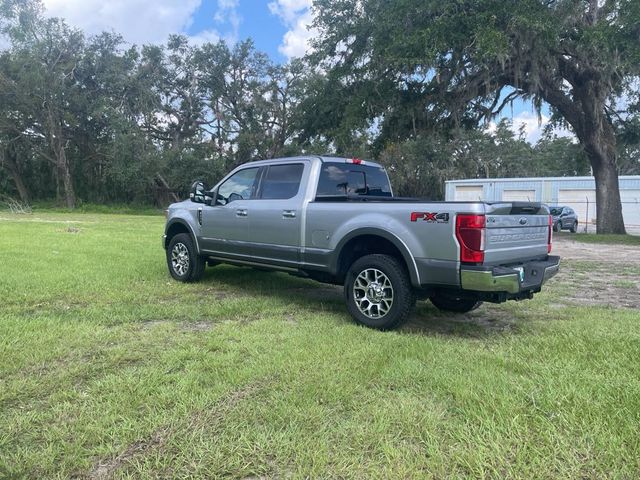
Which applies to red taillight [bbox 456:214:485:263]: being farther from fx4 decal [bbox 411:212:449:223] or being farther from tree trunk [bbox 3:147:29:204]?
tree trunk [bbox 3:147:29:204]

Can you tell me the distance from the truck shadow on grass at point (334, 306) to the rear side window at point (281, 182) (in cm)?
137

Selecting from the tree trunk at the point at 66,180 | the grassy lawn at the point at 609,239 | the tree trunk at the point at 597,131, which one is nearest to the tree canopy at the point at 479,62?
the tree trunk at the point at 597,131

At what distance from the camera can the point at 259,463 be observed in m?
2.60

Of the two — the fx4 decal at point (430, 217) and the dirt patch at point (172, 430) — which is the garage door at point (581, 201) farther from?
the dirt patch at point (172, 430)

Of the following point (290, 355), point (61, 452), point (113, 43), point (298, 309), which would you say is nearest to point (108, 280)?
point (298, 309)

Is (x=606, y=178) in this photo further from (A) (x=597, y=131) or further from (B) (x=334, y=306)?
(B) (x=334, y=306)

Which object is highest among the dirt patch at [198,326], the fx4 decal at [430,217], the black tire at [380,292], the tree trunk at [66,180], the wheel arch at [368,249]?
the tree trunk at [66,180]

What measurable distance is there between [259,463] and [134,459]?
660mm

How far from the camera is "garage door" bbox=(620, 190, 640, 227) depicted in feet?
101

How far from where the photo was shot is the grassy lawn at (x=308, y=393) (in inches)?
103

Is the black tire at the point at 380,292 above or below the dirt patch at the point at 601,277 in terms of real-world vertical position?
above

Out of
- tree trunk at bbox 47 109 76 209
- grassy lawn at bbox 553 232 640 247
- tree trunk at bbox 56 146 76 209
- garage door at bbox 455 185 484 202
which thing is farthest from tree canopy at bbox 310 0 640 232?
tree trunk at bbox 56 146 76 209

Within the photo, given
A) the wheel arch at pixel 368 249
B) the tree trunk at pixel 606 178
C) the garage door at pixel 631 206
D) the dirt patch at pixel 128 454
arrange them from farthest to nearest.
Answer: the garage door at pixel 631 206
the tree trunk at pixel 606 178
the wheel arch at pixel 368 249
the dirt patch at pixel 128 454

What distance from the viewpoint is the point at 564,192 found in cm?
3359
